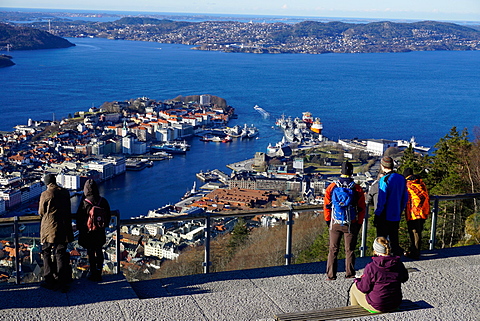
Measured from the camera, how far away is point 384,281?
199 cm

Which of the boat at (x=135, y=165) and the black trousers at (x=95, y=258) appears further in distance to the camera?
the boat at (x=135, y=165)

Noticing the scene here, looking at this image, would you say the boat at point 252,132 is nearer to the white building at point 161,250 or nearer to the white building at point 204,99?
the white building at point 204,99

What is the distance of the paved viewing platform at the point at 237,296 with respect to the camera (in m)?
2.12

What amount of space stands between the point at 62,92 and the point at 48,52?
33.6 meters

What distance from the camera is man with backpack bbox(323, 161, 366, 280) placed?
240cm

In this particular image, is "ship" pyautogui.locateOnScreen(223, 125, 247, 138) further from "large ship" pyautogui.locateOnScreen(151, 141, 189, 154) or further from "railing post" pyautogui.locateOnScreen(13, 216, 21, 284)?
"railing post" pyautogui.locateOnScreen(13, 216, 21, 284)

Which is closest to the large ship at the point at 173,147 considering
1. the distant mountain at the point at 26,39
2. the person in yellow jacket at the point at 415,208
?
the person in yellow jacket at the point at 415,208

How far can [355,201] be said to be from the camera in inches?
95.7

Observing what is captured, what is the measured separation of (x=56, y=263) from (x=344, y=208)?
1.22 m

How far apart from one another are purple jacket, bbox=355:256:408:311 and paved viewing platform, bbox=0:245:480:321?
67mm

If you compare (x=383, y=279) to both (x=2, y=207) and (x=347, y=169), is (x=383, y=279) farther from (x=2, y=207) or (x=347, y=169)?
(x=2, y=207)

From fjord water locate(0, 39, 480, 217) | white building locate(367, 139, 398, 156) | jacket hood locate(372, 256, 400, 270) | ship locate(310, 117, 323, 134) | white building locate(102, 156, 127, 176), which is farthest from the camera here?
ship locate(310, 117, 323, 134)

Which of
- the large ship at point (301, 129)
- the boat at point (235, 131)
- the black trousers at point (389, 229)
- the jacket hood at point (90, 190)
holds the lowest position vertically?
the boat at point (235, 131)

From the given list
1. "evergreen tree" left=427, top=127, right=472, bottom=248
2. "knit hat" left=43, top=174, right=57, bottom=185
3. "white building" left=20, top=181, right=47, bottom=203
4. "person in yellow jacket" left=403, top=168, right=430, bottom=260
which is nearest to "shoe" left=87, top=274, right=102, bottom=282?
"knit hat" left=43, top=174, right=57, bottom=185
